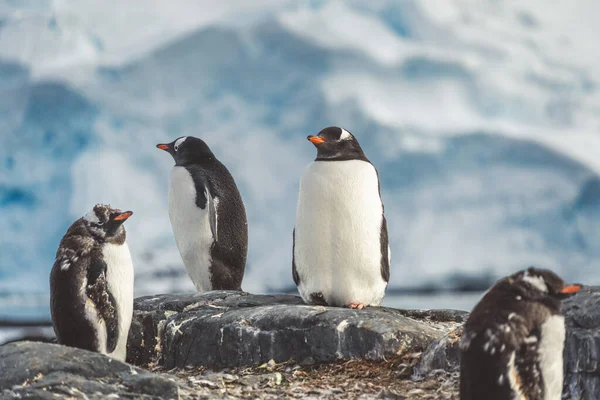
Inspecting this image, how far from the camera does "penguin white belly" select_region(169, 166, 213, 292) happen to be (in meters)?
7.43

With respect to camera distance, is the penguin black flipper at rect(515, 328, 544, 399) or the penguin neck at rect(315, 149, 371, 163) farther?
the penguin neck at rect(315, 149, 371, 163)

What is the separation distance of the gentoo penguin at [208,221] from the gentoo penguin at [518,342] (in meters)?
4.11

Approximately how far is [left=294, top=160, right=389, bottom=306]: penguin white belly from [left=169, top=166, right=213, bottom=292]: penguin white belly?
1.78 m

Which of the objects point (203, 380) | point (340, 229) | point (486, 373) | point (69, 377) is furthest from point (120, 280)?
point (486, 373)

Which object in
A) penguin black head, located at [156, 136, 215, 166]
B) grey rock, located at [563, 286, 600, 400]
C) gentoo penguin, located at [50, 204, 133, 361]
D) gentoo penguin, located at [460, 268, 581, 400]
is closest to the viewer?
gentoo penguin, located at [460, 268, 581, 400]

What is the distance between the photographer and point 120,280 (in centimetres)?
499

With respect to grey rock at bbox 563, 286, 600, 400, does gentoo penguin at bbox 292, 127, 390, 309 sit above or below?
above

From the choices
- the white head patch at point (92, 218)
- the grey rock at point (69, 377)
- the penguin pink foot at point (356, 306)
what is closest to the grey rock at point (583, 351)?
the penguin pink foot at point (356, 306)

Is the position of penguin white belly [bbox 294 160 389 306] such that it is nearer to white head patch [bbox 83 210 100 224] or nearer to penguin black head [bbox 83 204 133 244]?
penguin black head [bbox 83 204 133 244]

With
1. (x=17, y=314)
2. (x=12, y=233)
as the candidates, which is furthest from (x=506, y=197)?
(x=17, y=314)

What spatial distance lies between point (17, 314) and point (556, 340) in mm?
23938

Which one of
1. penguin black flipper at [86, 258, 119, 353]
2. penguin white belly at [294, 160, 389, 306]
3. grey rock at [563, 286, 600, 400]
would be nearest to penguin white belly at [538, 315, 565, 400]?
grey rock at [563, 286, 600, 400]

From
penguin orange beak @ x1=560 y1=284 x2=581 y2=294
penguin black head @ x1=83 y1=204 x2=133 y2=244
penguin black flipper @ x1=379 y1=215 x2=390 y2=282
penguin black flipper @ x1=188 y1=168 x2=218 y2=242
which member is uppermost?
penguin black flipper @ x1=188 y1=168 x2=218 y2=242

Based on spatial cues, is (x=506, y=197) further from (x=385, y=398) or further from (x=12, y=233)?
(x=385, y=398)
